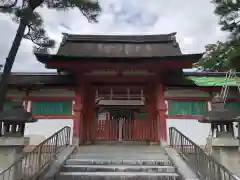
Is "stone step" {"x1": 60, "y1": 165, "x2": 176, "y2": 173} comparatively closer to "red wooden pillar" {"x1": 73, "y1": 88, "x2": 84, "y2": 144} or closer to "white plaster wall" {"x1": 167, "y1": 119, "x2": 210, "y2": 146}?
"red wooden pillar" {"x1": 73, "y1": 88, "x2": 84, "y2": 144}

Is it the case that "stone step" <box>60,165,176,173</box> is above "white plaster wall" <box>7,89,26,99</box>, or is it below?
below

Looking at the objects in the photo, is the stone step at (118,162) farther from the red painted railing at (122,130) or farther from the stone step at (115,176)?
the red painted railing at (122,130)

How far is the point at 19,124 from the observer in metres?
6.69

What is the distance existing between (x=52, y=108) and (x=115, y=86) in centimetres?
303

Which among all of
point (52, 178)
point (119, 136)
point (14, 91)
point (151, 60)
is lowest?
point (52, 178)

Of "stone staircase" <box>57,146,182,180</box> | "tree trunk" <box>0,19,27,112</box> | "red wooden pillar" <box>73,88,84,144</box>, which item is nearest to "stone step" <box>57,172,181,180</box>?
"stone staircase" <box>57,146,182,180</box>

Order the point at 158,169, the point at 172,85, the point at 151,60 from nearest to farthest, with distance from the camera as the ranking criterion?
the point at 158,169, the point at 151,60, the point at 172,85

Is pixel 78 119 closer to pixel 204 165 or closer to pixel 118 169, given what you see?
pixel 118 169

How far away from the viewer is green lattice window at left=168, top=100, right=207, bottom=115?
11.4 meters

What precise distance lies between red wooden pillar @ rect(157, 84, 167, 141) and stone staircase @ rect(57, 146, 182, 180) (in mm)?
2559

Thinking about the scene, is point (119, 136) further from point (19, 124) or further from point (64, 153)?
point (19, 124)

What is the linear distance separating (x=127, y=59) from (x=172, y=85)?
2326 mm

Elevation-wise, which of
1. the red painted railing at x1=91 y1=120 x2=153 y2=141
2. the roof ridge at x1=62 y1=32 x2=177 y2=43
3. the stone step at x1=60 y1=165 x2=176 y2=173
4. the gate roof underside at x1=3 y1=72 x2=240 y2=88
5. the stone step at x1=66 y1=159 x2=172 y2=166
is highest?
the roof ridge at x1=62 y1=32 x2=177 y2=43

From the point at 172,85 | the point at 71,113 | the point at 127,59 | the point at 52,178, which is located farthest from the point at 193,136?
the point at 52,178
